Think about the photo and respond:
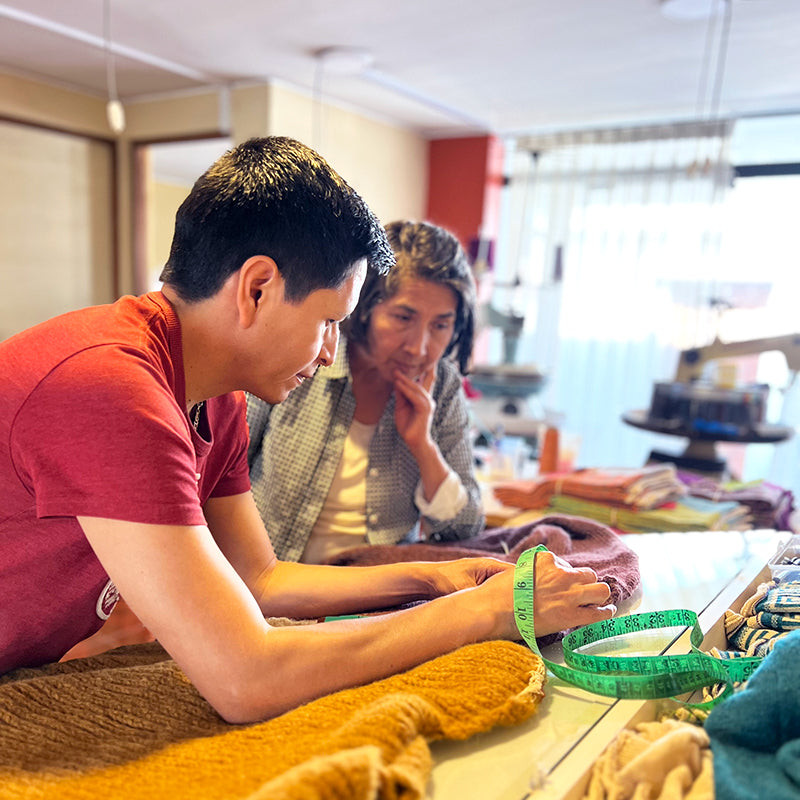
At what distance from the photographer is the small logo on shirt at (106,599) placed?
908 millimetres

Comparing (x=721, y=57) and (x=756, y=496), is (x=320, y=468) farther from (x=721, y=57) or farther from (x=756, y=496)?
(x=721, y=57)

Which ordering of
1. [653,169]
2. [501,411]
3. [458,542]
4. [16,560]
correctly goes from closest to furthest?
1. [16,560]
2. [458,542]
3. [501,411]
4. [653,169]

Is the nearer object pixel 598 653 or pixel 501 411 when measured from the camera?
pixel 598 653

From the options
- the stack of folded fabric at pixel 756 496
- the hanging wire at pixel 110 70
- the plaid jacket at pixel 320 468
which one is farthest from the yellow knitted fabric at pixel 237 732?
the hanging wire at pixel 110 70

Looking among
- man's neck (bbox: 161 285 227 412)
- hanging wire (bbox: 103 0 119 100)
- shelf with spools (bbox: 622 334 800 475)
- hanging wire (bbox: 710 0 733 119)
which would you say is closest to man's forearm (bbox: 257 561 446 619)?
man's neck (bbox: 161 285 227 412)

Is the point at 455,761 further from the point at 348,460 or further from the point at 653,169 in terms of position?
the point at 653,169

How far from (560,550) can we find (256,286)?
0.67 m

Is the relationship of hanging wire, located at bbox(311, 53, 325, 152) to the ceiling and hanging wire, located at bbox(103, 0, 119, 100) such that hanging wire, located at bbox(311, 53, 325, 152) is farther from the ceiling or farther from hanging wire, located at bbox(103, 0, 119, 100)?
hanging wire, located at bbox(103, 0, 119, 100)

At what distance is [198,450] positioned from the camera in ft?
3.19

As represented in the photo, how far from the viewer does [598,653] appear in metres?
0.93

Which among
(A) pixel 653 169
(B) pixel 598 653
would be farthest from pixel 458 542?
(A) pixel 653 169

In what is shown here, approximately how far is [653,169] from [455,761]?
4.85 meters

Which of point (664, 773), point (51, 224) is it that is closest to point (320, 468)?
point (664, 773)

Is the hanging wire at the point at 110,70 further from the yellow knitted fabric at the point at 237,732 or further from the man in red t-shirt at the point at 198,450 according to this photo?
the yellow knitted fabric at the point at 237,732
